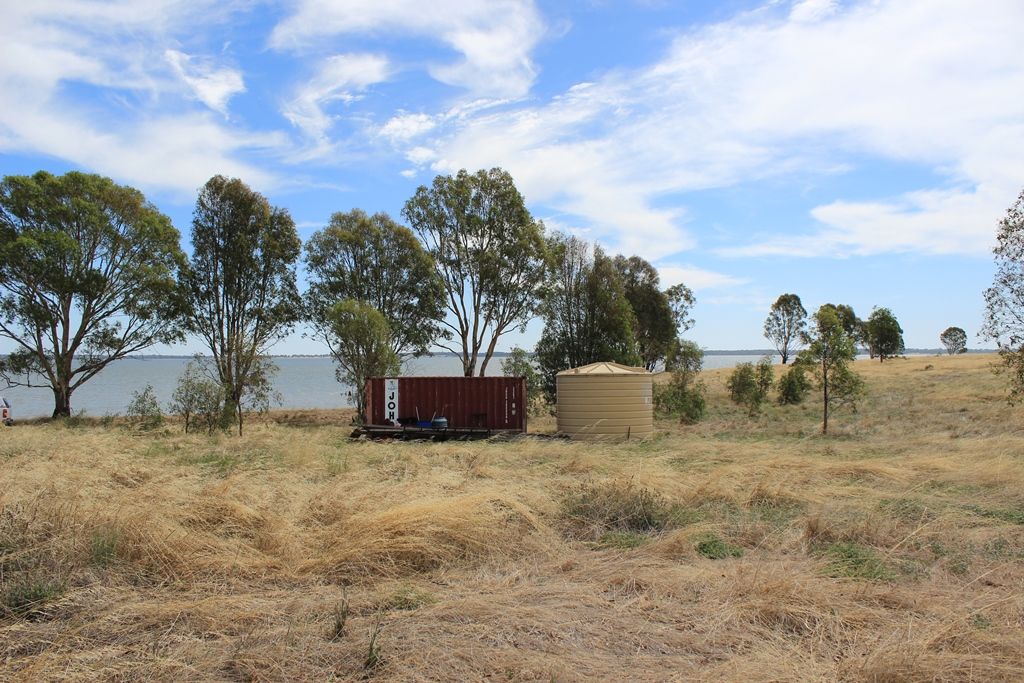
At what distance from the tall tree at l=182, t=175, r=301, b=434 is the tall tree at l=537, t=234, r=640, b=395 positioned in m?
11.4

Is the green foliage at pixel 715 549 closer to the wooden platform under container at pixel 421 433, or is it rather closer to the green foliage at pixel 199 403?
the wooden platform under container at pixel 421 433

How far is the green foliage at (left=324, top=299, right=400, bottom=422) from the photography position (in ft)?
80.1

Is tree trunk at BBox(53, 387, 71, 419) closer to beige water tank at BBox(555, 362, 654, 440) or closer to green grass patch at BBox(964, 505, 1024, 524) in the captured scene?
beige water tank at BBox(555, 362, 654, 440)

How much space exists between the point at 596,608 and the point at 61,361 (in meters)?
28.2

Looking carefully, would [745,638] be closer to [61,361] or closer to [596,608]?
[596,608]

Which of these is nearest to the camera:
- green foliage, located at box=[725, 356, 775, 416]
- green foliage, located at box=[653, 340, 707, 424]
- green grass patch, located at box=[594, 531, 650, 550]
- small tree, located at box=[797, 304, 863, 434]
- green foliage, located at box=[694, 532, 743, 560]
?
green foliage, located at box=[694, 532, 743, 560]

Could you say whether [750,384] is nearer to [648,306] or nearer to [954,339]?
[648,306]

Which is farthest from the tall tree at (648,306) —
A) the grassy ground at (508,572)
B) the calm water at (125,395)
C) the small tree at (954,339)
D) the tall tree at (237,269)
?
the small tree at (954,339)

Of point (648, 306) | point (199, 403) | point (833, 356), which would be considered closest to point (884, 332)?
point (648, 306)

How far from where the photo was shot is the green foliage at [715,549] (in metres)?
5.80

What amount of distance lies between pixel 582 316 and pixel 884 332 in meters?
47.5

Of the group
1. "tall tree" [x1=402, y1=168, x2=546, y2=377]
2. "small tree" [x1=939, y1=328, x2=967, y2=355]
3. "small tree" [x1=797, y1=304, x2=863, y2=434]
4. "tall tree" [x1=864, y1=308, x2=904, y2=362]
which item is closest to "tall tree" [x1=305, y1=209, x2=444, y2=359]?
"tall tree" [x1=402, y1=168, x2=546, y2=377]

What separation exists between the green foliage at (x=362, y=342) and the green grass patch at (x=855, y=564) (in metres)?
19.7

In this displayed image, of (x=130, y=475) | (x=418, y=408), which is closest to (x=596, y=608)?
(x=130, y=475)
